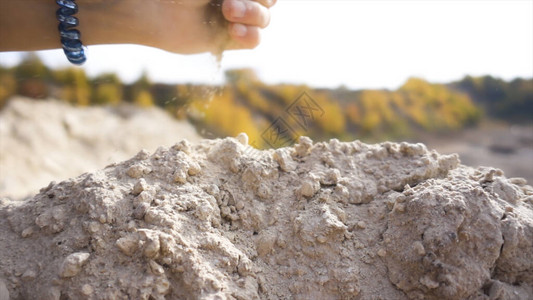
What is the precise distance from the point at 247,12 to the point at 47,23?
0.59m

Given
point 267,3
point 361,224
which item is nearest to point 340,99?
point 267,3

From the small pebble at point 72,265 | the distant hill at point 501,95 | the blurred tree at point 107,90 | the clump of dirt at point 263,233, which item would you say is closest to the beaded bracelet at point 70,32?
the clump of dirt at point 263,233

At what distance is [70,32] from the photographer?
110 centimetres

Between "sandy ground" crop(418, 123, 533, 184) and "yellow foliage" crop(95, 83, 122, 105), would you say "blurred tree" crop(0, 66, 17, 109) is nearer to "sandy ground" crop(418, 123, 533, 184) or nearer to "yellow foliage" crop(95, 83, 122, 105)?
"yellow foliage" crop(95, 83, 122, 105)

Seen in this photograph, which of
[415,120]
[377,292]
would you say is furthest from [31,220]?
[415,120]

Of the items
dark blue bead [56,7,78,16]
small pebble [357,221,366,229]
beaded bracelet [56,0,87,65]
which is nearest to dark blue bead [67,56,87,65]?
beaded bracelet [56,0,87,65]

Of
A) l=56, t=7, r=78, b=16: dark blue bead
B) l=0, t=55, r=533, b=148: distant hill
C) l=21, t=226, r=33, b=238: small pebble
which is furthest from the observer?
l=0, t=55, r=533, b=148: distant hill

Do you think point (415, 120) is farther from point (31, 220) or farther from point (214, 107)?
point (31, 220)

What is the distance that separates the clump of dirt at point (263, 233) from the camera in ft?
2.22

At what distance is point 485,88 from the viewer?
163 inches

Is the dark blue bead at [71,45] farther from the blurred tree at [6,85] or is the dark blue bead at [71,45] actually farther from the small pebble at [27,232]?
the blurred tree at [6,85]

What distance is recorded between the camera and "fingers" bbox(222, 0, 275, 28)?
52.3 inches

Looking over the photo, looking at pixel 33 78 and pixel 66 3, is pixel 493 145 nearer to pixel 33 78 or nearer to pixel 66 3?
pixel 66 3

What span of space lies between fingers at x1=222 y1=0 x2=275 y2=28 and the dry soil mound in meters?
1.29
